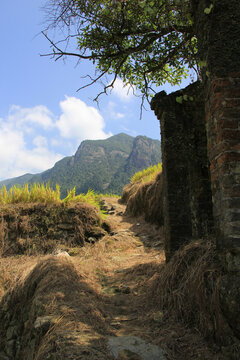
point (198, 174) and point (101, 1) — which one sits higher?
point (101, 1)

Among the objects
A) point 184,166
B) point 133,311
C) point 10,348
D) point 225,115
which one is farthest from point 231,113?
point 10,348

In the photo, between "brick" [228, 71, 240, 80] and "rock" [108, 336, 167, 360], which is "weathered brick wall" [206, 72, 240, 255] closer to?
"brick" [228, 71, 240, 80]

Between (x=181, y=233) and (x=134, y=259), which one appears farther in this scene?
(x=134, y=259)

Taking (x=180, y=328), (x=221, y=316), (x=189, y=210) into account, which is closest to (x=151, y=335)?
(x=180, y=328)

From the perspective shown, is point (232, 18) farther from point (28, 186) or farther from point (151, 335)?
point (28, 186)

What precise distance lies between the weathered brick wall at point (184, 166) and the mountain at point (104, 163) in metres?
46.8

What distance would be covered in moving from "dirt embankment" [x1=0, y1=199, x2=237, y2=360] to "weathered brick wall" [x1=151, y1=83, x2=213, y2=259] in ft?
3.05

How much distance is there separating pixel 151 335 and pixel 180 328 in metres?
0.31

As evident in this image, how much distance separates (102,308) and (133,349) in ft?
3.49

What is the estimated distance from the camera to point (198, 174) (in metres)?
4.09

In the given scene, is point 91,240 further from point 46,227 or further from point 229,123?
point 229,123

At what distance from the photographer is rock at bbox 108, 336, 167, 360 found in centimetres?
214

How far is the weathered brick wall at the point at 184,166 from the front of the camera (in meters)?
4.08

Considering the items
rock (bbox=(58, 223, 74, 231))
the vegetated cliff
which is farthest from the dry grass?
the vegetated cliff
